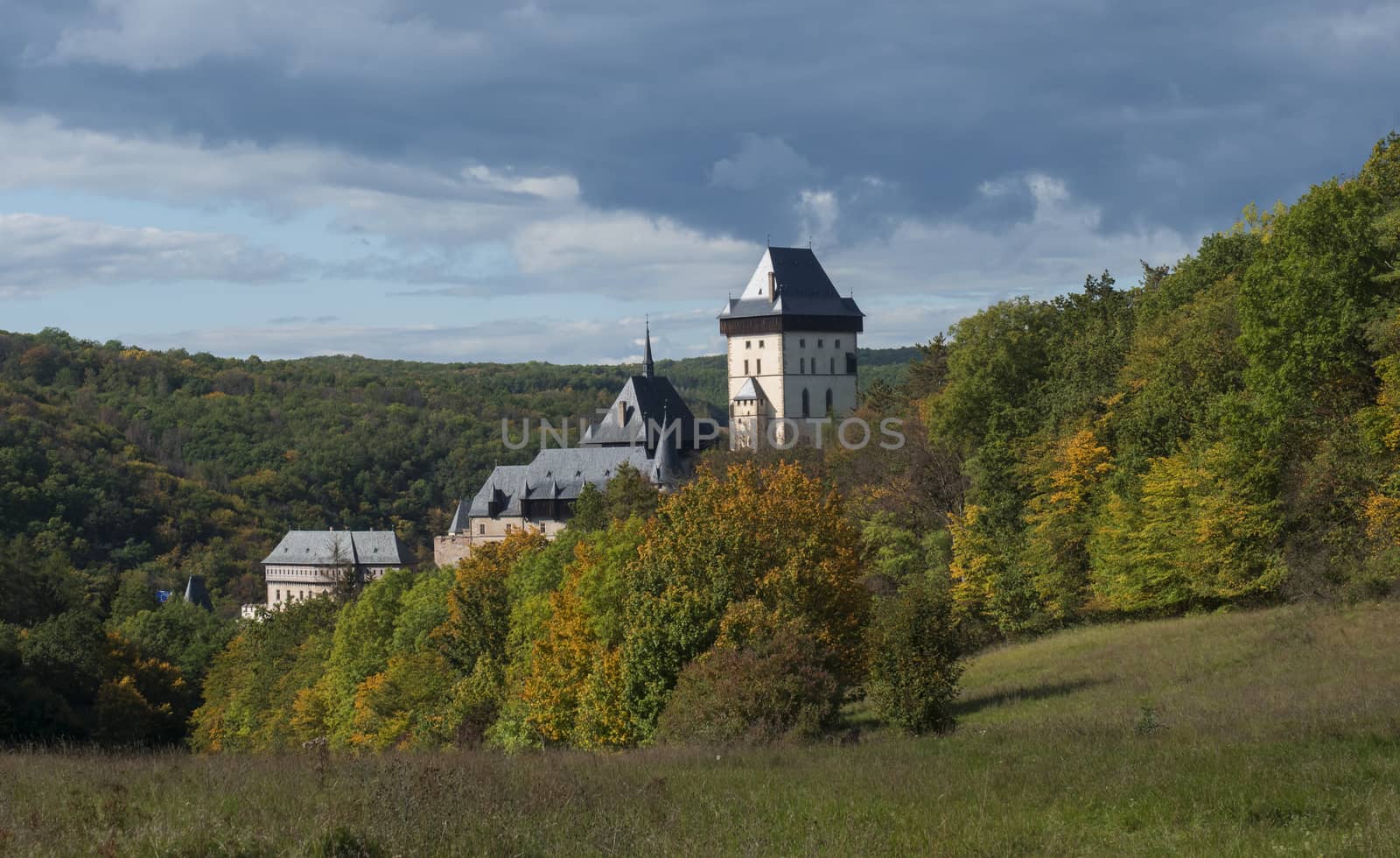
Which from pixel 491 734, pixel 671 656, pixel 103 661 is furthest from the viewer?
pixel 103 661

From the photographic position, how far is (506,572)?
47.7 m

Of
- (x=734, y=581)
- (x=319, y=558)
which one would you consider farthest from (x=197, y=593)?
(x=734, y=581)

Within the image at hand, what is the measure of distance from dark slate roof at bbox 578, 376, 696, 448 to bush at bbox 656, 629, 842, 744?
3258 inches

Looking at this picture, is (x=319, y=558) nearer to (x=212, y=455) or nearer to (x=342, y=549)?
(x=342, y=549)

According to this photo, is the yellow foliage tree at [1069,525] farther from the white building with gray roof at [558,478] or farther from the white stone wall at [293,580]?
the white stone wall at [293,580]

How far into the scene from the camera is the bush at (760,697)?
1988 centimetres

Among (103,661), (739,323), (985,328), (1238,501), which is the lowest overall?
(103,661)

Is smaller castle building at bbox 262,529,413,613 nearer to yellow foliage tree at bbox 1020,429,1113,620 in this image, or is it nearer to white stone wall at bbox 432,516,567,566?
white stone wall at bbox 432,516,567,566

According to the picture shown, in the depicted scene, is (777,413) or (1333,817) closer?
(1333,817)

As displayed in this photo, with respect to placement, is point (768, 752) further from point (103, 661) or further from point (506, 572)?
point (103, 661)

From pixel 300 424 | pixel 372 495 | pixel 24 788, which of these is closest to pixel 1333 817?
pixel 24 788

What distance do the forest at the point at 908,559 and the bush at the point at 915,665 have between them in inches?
1.8

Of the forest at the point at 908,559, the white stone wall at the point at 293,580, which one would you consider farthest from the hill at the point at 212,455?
the forest at the point at 908,559

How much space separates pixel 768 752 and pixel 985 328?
34269mm
